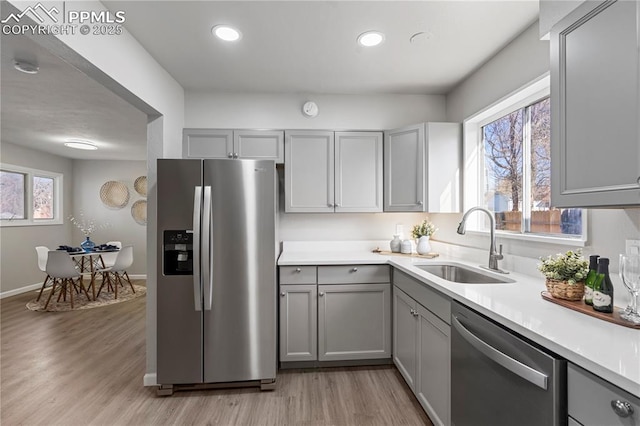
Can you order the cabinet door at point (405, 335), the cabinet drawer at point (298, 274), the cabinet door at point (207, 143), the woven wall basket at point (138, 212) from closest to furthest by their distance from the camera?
the cabinet door at point (405, 335) → the cabinet drawer at point (298, 274) → the cabinet door at point (207, 143) → the woven wall basket at point (138, 212)

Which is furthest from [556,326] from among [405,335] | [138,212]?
[138,212]

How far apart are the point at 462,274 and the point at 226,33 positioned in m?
2.41

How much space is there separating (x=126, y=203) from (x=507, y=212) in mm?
6651

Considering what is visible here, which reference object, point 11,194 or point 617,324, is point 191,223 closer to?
point 617,324

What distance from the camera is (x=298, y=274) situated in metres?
2.58

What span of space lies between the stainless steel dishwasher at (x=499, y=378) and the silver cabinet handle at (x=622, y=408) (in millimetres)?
155

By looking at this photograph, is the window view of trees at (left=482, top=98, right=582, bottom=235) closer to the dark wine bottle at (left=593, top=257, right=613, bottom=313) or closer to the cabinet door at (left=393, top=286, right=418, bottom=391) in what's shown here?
the dark wine bottle at (left=593, top=257, right=613, bottom=313)

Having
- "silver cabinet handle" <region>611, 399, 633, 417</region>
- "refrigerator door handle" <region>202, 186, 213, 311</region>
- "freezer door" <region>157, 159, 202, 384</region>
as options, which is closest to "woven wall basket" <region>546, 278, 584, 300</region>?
"silver cabinet handle" <region>611, 399, 633, 417</region>

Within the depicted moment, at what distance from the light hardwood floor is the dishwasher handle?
0.93 meters

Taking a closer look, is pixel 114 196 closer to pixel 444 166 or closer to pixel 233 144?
pixel 233 144

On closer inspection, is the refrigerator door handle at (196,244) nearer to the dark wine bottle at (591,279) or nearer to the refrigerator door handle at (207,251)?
the refrigerator door handle at (207,251)

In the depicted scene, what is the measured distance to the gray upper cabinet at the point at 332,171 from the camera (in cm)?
296

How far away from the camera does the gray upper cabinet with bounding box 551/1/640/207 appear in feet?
3.21

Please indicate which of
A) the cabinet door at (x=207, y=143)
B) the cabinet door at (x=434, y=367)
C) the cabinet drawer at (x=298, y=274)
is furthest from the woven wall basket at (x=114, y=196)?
the cabinet door at (x=434, y=367)
